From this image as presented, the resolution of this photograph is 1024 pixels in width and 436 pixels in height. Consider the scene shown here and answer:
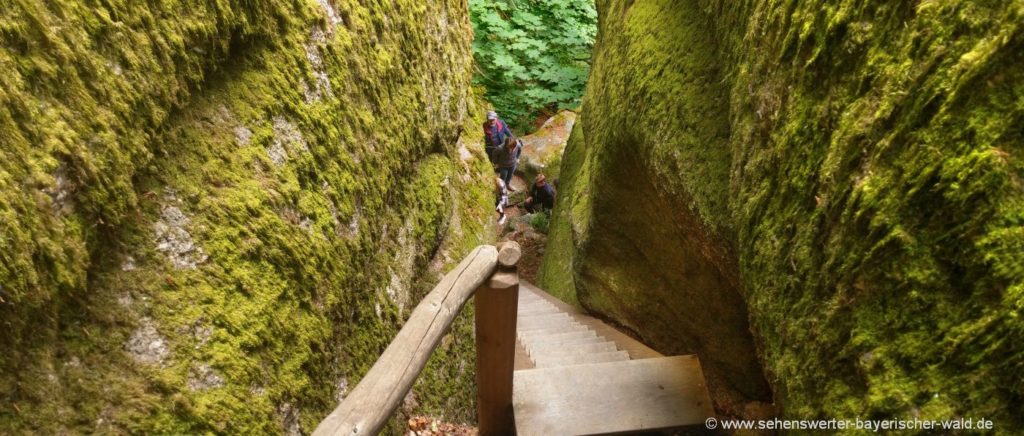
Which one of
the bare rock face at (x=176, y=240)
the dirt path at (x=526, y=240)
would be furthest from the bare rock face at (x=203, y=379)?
the dirt path at (x=526, y=240)

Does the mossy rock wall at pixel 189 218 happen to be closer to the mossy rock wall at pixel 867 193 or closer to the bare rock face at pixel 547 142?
the mossy rock wall at pixel 867 193

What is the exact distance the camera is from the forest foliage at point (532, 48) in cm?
1013

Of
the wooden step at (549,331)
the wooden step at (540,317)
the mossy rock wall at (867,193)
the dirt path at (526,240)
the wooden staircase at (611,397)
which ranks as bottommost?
the dirt path at (526,240)

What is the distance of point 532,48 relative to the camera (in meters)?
10.3

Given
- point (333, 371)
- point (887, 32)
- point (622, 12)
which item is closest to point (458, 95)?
point (622, 12)

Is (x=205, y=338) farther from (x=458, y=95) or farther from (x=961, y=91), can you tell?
(x=458, y=95)

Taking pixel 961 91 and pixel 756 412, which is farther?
pixel 756 412

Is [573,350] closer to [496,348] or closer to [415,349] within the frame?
[496,348]

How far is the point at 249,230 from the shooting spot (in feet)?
8.20

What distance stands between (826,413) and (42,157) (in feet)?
9.27

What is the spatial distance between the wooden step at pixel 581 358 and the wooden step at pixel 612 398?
3.14ft

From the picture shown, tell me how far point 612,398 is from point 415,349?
6.40 feet

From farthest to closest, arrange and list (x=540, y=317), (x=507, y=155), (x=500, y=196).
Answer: (x=500, y=196) → (x=507, y=155) → (x=540, y=317)

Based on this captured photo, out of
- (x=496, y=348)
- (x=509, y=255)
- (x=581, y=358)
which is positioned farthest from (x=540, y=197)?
(x=509, y=255)
